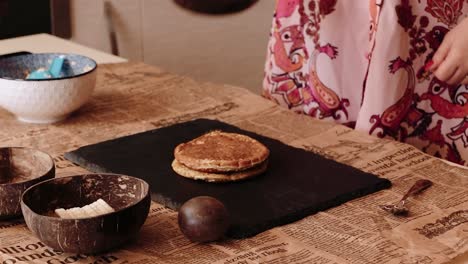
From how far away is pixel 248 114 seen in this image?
1.54 metres

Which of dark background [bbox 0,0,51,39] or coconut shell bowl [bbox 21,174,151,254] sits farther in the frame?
dark background [bbox 0,0,51,39]

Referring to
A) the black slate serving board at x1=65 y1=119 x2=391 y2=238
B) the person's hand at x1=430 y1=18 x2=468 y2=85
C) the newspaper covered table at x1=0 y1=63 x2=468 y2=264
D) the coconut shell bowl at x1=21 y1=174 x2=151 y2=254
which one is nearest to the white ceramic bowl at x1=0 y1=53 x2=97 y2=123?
the newspaper covered table at x1=0 y1=63 x2=468 y2=264

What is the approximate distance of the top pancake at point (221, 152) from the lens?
3.86ft

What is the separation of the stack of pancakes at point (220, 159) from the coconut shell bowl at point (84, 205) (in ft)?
0.48

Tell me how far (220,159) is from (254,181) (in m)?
0.06

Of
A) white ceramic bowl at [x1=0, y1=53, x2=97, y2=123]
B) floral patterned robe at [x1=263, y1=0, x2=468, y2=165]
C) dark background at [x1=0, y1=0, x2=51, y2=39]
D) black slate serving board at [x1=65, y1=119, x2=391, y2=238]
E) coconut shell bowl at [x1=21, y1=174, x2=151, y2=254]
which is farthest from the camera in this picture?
dark background at [x1=0, y1=0, x2=51, y2=39]

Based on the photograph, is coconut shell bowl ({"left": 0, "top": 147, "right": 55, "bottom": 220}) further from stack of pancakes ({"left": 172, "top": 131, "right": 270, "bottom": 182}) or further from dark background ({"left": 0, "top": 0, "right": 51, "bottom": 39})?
dark background ({"left": 0, "top": 0, "right": 51, "bottom": 39})

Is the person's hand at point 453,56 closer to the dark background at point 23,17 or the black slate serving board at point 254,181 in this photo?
the black slate serving board at point 254,181

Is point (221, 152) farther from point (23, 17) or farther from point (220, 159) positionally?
point (23, 17)

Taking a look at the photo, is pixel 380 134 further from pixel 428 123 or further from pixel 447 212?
pixel 447 212

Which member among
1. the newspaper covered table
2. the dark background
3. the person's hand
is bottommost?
the dark background

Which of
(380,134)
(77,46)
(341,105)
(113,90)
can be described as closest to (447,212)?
(380,134)

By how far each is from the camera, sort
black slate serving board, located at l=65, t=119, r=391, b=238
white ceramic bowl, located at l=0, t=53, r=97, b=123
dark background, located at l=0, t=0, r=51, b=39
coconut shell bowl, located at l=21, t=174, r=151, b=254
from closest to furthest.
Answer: coconut shell bowl, located at l=21, t=174, r=151, b=254
black slate serving board, located at l=65, t=119, r=391, b=238
white ceramic bowl, located at l=0, t=53, r=97, b=123
dark background, located at l=0, t=0, r=51, b=39

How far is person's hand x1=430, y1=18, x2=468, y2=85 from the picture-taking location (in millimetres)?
1478
